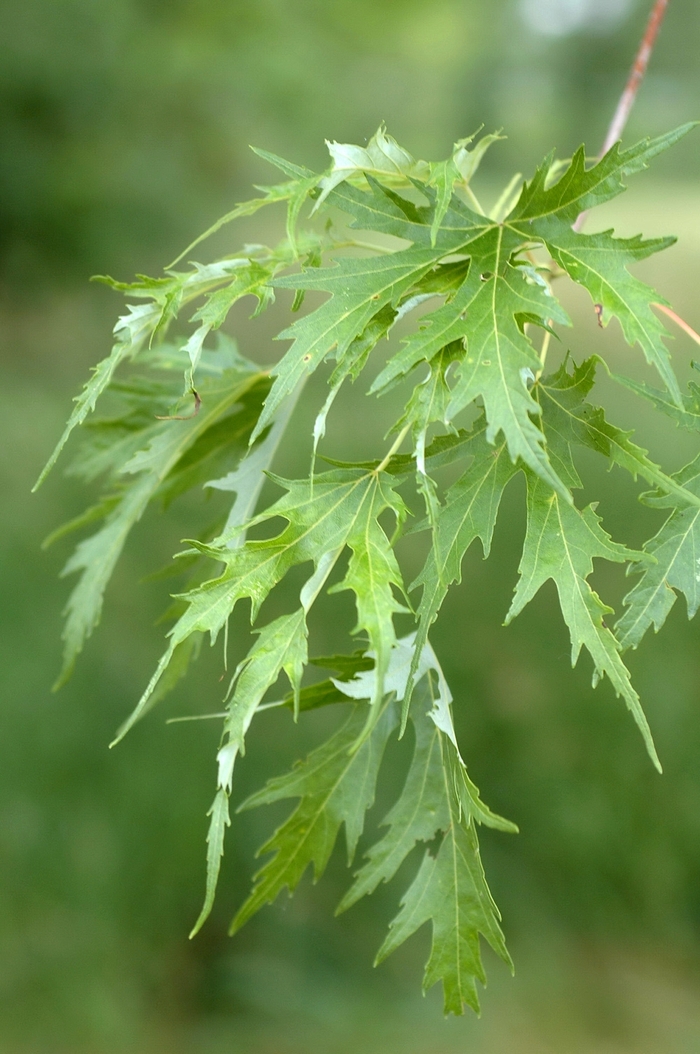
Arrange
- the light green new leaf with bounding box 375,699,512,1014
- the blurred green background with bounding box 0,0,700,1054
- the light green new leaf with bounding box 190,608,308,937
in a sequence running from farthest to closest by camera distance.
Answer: the blurred green background with bounding box 0,0,700,1054 → the light green new leaf with bounding box 375,699,512,1014 → the light green new leaf with bounding box 190,608,308,937

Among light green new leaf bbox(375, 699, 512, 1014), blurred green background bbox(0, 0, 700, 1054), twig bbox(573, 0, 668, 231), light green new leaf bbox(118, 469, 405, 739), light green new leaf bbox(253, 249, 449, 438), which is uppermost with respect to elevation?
A: twig bbox(573, 0, 668, 231)

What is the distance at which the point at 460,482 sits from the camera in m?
0.62

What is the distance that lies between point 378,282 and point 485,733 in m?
2.15

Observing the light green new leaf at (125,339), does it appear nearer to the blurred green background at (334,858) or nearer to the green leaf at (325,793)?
the green leaf at (325,793)

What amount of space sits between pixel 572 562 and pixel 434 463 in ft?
0.34

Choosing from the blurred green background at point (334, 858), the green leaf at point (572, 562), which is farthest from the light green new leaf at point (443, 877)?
the blurred green background at point (334, 858)

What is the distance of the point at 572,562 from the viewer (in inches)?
24.0

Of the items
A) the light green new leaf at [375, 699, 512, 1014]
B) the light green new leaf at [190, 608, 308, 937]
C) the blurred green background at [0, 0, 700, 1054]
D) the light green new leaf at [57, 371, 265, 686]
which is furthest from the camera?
the blurred green background at [0, 0, 700, 1054]

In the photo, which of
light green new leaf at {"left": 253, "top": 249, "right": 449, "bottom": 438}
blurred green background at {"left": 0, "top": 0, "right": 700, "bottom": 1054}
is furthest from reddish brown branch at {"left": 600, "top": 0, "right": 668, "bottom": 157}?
blurred green background at {"left": 0, "top": 0, "right": 700, "bottom": 1054}

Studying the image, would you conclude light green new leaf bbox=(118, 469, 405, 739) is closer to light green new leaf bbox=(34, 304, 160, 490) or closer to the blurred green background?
light green new leaf bbox=(34, 304, 160, 490)

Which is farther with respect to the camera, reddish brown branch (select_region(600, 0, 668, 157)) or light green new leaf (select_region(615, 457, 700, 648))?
reddish brown branch (select_region(600, 0, 668, 157))

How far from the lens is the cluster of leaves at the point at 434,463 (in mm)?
565

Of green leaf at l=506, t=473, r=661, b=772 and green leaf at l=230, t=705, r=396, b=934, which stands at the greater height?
green leaf at l=506, t=473, r=661, b=772

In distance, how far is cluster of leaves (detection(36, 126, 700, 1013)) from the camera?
0.56 m
